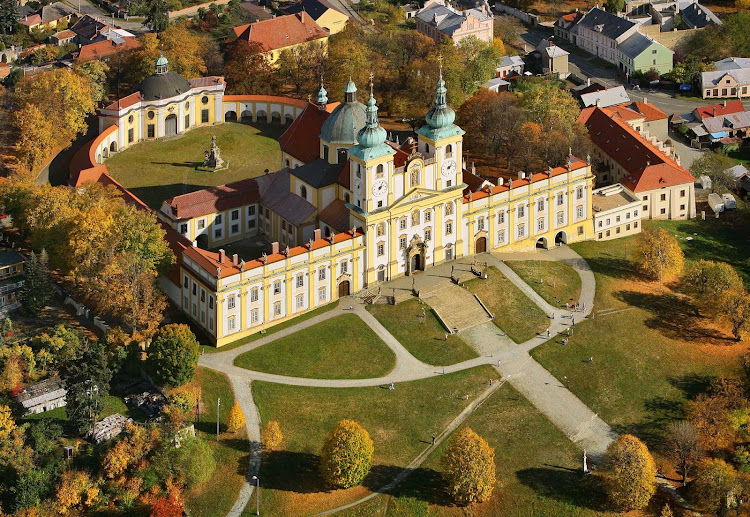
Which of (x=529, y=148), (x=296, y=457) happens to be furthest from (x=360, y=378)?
(x=529, y=148)

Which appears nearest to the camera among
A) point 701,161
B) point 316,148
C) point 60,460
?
point 60,460

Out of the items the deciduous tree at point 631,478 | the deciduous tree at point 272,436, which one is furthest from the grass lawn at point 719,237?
the deciduous tree at point 272,436

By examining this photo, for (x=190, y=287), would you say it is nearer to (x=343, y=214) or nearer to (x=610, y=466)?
(x=343, y=214)

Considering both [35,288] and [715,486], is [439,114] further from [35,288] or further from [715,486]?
[715,486]

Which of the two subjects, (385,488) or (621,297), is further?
(621,297)

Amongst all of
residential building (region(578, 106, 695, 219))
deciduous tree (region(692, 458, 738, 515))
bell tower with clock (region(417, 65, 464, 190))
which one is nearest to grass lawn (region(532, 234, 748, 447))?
deciduous tree (region(692, 458, 738, 515))

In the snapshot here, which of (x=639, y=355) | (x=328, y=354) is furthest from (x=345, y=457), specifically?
(x=639, y=355)
